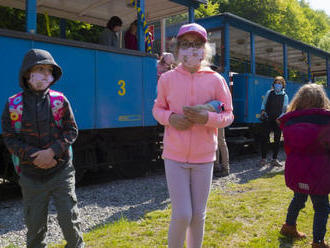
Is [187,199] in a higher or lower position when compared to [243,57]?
lower

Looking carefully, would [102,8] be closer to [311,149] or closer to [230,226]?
[230,226]

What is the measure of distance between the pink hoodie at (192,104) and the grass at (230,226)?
3.72 ft

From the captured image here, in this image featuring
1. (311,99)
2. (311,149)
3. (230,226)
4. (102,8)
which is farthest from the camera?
(102,8)

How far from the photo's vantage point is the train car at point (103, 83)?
4387mm

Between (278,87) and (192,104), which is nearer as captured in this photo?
(192,104)

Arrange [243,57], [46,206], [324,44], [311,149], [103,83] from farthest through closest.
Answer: [324,44]
[243,57]
[103,83]
[311,149]
[46,206]

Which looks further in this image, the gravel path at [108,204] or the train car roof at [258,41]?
the train car roof at [258,41]

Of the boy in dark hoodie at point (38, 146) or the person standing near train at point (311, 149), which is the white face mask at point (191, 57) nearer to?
the boy in dark hoodie at point (38, 146)

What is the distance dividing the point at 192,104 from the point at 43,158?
102cm

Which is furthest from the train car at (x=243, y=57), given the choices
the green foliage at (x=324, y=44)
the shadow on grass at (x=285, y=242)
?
the green foliage at (x=324, y=44)

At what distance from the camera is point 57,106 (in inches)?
94.0

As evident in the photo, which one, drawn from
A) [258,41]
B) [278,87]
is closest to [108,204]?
[278,87]

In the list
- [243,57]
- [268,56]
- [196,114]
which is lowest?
[196,114]

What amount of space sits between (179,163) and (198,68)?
642mm
